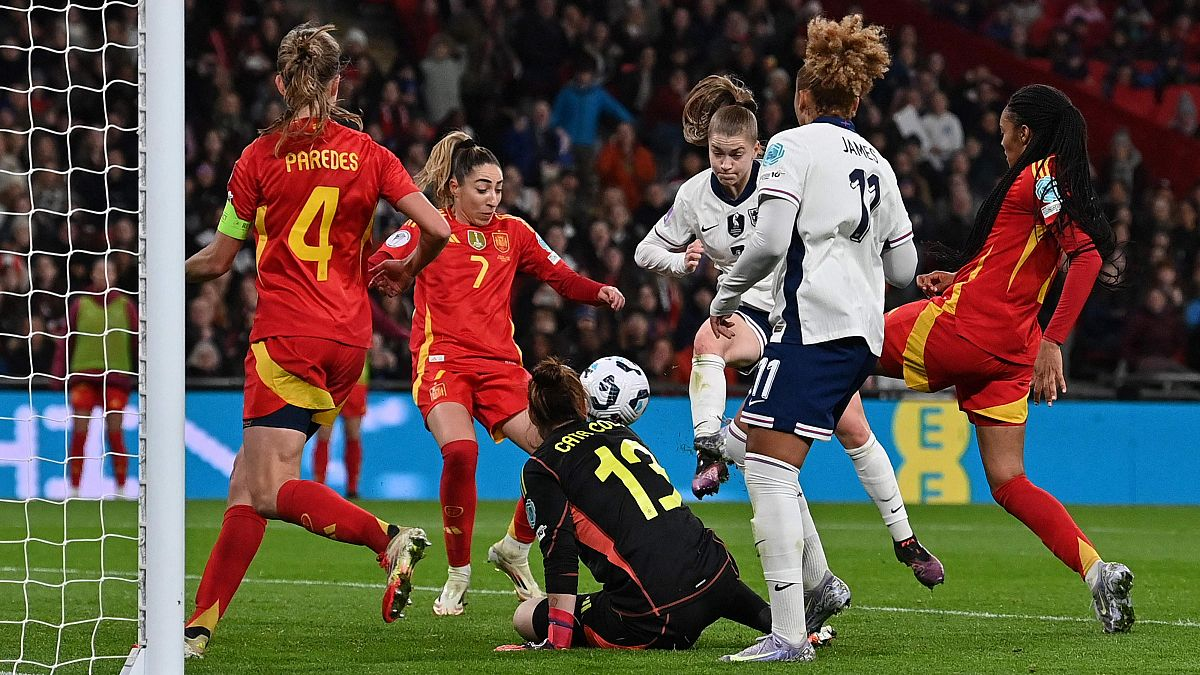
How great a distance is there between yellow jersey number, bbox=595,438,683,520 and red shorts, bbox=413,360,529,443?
67.1 inches

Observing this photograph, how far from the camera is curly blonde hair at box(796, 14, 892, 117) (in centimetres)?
499

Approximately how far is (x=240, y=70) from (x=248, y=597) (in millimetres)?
10343

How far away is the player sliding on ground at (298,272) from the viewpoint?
17.3ft

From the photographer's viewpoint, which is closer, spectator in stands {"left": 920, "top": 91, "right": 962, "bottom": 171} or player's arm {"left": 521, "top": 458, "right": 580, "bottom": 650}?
player's arm {"left": 521, "top": 458, "right": 580, "bottom": 650}

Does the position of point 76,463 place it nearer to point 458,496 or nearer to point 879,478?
point 458,496

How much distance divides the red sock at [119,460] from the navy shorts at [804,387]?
30.5 feet

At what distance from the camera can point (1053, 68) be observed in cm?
1797

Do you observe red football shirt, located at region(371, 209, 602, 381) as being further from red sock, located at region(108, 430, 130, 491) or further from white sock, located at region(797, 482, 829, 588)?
red sock, located at region(108, 430, 130, 491)

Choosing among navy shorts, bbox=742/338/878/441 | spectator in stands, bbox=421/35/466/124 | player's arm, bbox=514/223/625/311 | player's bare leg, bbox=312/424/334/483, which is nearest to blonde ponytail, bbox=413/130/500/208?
player's arm, bbox=514/223/625/311

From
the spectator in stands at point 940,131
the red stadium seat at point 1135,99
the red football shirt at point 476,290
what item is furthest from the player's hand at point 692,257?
the red stadium seat at point 1135,99

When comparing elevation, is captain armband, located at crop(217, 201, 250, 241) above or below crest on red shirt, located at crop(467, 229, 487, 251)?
above

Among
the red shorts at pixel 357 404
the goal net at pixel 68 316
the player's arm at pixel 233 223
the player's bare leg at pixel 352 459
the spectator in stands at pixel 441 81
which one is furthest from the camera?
the spectator in stands at pixel 441 81

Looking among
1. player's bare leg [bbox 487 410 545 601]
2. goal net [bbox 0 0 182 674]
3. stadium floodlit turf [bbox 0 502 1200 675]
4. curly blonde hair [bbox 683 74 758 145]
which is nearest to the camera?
stadium floodlit turf [bbox 0 502 1200 675]

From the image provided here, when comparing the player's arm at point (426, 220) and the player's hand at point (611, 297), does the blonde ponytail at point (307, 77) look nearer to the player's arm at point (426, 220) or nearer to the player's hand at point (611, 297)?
the player's arm at point (426, 220)
